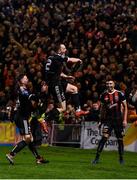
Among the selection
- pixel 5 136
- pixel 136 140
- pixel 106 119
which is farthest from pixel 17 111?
pixel 5 136

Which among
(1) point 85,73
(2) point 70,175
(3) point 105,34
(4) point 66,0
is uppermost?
(4) point 66,0

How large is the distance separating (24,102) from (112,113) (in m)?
2.68

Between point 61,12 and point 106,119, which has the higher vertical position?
point 61,12

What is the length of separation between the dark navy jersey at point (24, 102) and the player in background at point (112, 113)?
7.69ft

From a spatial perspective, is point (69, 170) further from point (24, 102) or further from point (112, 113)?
point (112, 113)

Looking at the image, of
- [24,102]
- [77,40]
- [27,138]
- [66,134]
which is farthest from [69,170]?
[77,40]

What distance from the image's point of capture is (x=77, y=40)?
94.5ft

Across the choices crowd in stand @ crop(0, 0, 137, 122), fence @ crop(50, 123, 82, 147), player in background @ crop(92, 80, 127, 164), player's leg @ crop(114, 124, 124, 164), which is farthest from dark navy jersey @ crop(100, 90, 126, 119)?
fence @ crop(50, 123, 82, 147)

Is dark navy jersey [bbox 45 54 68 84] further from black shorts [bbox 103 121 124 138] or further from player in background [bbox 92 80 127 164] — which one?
black shorts [bbox 103 121 124 138]

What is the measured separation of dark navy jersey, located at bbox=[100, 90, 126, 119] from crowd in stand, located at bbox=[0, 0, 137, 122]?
6465 mm

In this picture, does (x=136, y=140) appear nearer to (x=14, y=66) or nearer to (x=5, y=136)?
(x=5, y=136)

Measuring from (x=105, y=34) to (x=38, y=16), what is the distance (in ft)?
18.3

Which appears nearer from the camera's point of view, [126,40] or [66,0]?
[126,40]

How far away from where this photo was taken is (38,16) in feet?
108
